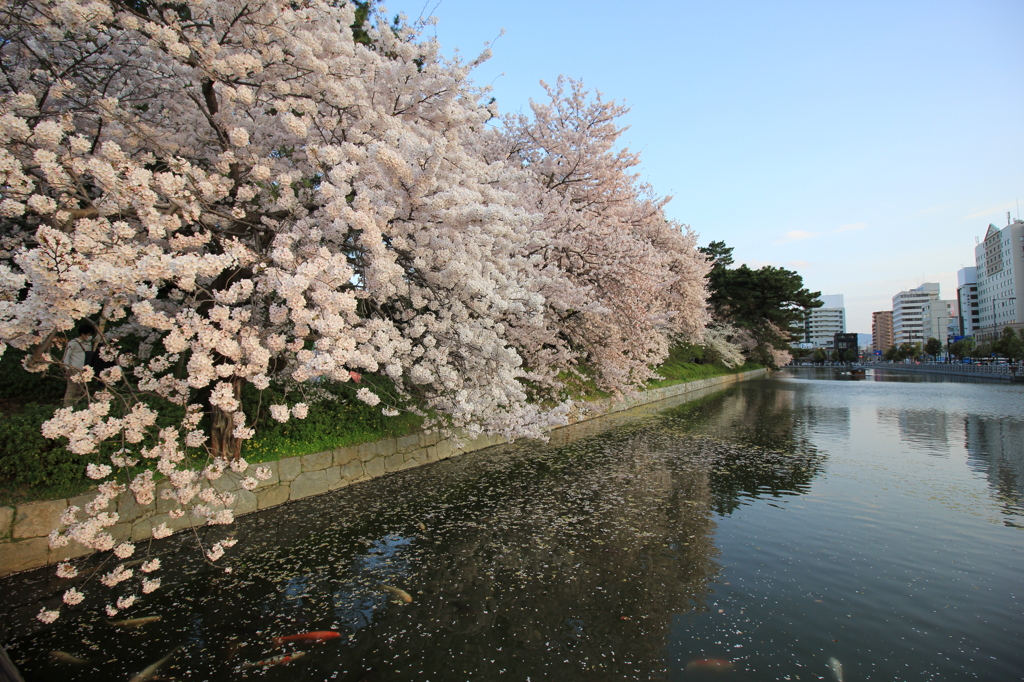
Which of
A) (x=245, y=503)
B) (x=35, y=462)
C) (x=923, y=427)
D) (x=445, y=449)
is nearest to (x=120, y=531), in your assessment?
(x=35, y=462)

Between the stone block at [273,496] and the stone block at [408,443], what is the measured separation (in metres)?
2.74

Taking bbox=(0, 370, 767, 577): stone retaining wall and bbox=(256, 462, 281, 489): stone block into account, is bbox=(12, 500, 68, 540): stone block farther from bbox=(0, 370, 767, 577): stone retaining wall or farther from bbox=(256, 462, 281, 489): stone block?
bbox=(256, 462, 281, 489): stone block

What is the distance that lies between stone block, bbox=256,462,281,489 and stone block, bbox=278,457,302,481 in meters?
0.06

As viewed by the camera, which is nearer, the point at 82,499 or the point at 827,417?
the point at 82,499

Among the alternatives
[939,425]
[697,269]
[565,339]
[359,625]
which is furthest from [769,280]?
[359,625]

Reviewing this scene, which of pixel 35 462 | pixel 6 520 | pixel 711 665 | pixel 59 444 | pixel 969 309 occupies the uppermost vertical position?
pixel 969 309

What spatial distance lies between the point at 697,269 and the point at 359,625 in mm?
29581

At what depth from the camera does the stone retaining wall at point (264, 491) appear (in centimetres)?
580

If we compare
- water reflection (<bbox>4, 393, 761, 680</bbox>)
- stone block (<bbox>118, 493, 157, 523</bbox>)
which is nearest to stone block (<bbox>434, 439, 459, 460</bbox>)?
water reflection (<bbox>4, 393, 761, 680</bbox>)

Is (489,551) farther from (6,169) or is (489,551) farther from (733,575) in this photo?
(6,169)

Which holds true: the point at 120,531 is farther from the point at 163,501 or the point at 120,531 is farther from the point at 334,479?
the point at 334,479

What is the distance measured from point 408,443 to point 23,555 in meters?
6.39

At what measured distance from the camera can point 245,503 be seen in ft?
26.0

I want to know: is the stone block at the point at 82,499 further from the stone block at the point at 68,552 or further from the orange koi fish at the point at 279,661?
the orange koi fish at the point at 279,661
